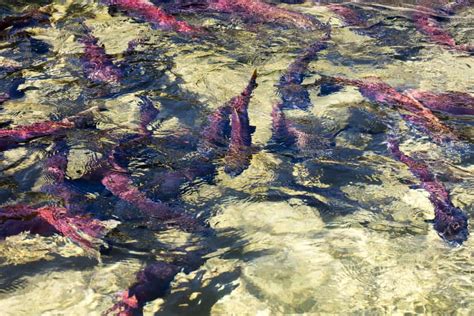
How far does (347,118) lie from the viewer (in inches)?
185

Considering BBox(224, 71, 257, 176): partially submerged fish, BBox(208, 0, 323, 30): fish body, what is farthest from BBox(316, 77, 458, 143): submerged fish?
BBox(208, 0, 323, 30): fish body

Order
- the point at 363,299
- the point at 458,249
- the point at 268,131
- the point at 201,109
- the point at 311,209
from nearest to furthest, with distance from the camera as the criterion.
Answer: the point at 363,299
the point at 458,249
the point at 311,209
the point at 268,131
the point at 201,109

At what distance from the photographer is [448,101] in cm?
483

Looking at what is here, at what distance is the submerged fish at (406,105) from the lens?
14.3 ft

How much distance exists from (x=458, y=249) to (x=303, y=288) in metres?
0.94

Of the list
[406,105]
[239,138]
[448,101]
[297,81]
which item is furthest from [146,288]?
Result: [448,101]

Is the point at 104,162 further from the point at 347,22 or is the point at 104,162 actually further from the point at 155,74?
the point at 347,22

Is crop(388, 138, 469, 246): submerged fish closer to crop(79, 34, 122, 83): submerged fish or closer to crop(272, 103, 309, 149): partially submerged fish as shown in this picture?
crop(272, 103, 309, 149): partially submerged fish

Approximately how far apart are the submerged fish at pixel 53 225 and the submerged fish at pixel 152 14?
11.5 feet

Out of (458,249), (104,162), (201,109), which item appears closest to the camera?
(458,249)

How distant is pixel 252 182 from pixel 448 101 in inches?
84.2

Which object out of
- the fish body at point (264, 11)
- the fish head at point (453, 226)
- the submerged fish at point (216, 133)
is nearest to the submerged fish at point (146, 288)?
the submerged fish at point (216, 133)

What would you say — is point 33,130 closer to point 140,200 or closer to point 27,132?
point 27,132

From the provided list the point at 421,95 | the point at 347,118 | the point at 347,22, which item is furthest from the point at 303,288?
the point at 347,22
